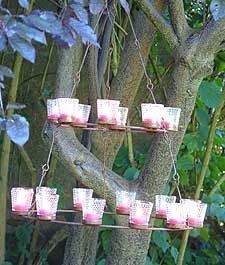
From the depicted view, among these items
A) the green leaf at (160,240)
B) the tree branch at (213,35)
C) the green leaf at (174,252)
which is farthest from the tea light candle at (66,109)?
the green leaf at (174,252)

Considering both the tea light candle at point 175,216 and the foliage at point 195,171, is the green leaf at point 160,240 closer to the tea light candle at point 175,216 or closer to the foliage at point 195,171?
the foliage at point 195,171

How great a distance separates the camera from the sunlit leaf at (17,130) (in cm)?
92

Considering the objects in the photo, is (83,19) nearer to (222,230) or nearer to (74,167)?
(74,167)

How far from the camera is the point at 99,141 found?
2.12 m

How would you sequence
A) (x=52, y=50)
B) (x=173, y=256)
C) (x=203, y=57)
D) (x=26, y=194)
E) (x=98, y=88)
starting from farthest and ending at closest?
(x=52, y=50), (x=173, y=256), (x=98, y=88), (x=203, y=57), (x=26, y=194)

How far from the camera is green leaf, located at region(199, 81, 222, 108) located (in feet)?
7.54

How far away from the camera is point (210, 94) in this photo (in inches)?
91.3

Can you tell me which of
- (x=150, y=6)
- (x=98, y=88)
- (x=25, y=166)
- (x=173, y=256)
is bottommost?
(x=173, y=256)

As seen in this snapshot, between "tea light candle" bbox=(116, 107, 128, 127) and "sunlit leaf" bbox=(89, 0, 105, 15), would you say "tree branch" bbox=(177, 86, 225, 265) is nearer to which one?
"tea light candle" bbox=(116, 107, 128, 127)

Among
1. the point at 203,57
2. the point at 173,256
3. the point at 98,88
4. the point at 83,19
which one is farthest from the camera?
the point at 173,256

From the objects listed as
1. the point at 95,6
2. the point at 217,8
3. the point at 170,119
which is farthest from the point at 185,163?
the point at 95,6

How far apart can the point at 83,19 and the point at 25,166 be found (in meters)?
1.97

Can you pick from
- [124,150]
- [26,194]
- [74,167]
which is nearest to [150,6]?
[74,167]

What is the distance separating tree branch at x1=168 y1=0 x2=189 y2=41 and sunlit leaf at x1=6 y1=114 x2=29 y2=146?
0.98m
